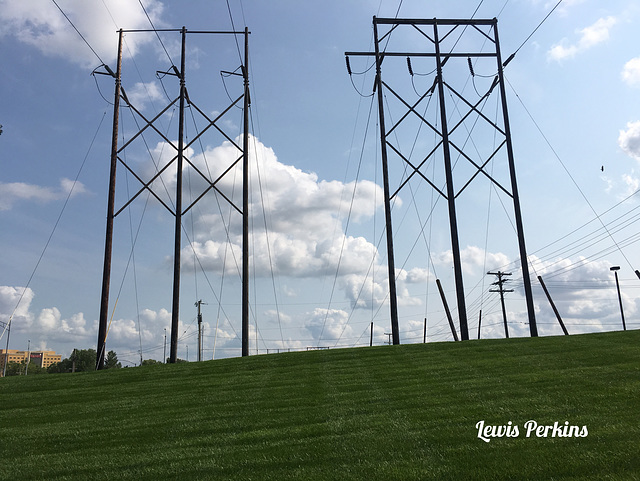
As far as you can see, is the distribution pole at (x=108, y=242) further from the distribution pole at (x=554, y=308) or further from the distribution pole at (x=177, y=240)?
the distribution pole at (x=554, y=308)

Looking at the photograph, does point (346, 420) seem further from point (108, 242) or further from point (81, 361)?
point (81, 361)

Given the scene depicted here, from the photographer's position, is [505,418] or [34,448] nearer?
[505,418]

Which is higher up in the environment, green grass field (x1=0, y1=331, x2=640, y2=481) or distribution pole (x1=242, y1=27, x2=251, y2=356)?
distribution pole (x1=242, y1=27, x2=251, y2=356)

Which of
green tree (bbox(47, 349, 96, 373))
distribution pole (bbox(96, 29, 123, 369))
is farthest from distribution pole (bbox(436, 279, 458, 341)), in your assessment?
green tree (bbox(47, 349, 96, 373))

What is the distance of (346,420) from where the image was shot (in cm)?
866

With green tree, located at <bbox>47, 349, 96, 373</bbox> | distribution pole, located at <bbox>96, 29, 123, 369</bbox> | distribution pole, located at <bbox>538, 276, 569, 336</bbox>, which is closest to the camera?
distribution pole, located at <bbox>96, 29, 123, 369</bbox>

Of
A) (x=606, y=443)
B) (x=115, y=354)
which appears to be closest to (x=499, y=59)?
(x=606, y=443)

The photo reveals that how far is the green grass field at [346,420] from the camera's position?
21.0ft

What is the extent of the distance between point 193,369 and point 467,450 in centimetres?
1249

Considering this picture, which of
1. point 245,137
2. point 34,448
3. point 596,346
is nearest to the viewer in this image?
point 34,448

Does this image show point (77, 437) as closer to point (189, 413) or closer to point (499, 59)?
point (189, 413)

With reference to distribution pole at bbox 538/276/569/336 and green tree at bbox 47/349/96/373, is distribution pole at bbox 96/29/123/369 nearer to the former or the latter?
distribution pole at bbox 538/276/569/336

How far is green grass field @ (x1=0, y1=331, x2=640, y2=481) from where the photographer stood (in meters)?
6.40

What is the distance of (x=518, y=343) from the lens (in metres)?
17.6
